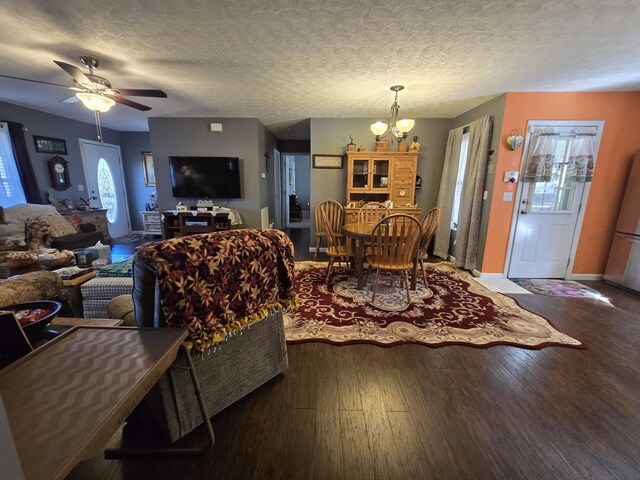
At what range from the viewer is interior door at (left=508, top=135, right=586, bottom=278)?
10.5 feet

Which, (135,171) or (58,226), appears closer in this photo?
(58,226)

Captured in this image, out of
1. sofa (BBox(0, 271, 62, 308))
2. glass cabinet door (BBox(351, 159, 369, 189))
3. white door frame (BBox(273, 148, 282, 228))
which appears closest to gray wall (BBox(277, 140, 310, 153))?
white door frame (BBox(273, 148, 282, 228))

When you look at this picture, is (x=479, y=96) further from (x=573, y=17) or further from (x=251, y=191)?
(x=251, y=191)

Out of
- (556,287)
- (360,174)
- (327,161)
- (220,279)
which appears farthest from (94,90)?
(556,287)

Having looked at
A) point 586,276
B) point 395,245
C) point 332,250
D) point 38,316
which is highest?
point 395,245

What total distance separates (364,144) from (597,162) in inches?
120

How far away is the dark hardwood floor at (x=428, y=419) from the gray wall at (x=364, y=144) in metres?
3.11

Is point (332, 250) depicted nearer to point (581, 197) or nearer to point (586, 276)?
point (581, 197)

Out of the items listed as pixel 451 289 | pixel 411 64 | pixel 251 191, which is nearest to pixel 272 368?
pixel 451 289

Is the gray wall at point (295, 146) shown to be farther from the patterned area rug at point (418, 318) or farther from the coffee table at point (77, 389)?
the coffee table at point (77, 389)

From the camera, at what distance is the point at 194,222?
178 inches

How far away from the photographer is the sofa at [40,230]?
3.15 meters

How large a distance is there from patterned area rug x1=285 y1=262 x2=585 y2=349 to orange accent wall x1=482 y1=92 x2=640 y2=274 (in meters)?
1.00

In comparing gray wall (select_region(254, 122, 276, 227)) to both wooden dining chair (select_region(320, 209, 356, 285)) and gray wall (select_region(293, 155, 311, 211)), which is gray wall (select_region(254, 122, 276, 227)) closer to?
wooden dining chair (select_region(320, 209, 356, 285))
